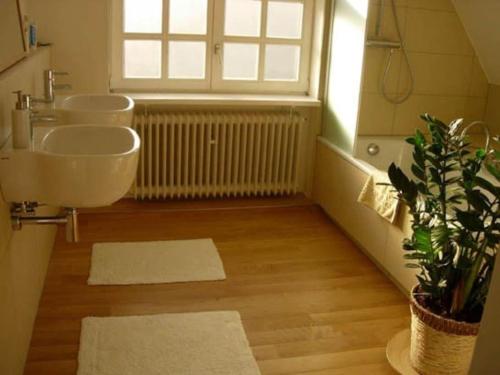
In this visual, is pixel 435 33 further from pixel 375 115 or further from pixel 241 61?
pixel 241 61

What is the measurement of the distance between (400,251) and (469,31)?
70.8 inches

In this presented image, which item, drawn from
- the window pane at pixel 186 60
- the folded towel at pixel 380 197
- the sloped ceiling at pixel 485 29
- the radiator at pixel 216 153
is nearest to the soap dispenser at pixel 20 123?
the folded towel at pixel 380 197

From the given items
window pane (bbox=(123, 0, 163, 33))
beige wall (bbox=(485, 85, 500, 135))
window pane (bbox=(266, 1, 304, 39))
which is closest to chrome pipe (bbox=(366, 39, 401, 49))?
window pane (bbox=(266, 1, 304, 39))

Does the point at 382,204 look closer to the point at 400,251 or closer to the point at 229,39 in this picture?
the point at 400,251

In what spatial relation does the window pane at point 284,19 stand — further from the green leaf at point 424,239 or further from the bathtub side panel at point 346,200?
the green leaf at point 424,239

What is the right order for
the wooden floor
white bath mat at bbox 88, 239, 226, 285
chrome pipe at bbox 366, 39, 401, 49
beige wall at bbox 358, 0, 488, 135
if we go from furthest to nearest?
beige wall at bbox 358, 0, 488, 135, chrome pipe at bbox 366, 39, 401, 49, white bath mat at bbox 88, 239, 226, 285, the wooden floor

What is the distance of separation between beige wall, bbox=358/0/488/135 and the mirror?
7.03 ft

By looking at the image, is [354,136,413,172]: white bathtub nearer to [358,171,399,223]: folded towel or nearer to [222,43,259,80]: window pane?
[358,171,399,223]: folded towel

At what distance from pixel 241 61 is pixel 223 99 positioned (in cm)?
38

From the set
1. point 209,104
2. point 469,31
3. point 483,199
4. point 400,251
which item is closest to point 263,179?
point 209,104

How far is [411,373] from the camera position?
2207mm

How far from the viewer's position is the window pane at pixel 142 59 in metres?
3.77

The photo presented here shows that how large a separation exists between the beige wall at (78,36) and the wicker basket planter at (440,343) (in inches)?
96.3

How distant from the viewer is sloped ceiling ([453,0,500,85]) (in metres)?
3.47
